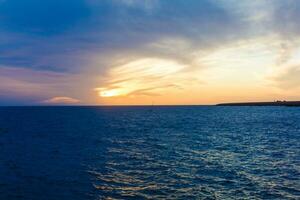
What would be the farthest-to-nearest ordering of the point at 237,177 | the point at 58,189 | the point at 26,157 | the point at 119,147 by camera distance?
the point at 119,147 < the point at 26,157 < the point at 237,177 < the point at 58,189

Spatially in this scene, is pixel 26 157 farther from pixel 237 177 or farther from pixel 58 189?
pixel 237 177

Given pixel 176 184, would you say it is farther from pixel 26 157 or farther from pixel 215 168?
pixel 26 157

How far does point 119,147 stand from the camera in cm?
4662

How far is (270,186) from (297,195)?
8.50ft

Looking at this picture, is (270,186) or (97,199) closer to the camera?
(97,199)

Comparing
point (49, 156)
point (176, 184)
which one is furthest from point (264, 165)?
point (49, 156)

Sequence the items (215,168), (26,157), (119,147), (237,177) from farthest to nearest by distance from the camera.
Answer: (119,147), (26,157), (215,168), (237,177)

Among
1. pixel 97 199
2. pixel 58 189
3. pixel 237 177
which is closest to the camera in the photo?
pixel 97 199

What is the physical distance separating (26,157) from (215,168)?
78.9ft

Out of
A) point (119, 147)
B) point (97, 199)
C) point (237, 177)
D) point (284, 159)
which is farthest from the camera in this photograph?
point (119, 147)

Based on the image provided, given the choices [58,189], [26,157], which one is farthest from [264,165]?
[26,157]

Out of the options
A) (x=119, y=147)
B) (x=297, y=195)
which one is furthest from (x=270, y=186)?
(x=119, y=147)

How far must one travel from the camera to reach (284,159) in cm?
3534

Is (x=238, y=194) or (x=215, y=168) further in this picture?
(x=215, y=168)
